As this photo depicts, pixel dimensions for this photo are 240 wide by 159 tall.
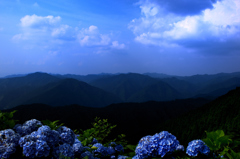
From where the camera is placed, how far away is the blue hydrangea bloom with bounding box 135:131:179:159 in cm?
303

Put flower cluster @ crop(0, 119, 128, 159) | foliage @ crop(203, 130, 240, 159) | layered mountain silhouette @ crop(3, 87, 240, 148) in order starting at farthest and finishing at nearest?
layered mountain silhouette @ crop(3, 87, 240, 148) < flower cluster @ crop(0, 119, 128, 159) < foliage @ crop(203, 130, 240, 159)

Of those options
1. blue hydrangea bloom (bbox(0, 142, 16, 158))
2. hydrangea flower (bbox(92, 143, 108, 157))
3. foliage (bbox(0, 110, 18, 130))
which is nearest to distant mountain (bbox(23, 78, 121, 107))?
hydrangea flower (bbox(92, 143, 108, 157))

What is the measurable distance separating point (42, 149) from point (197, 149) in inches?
117

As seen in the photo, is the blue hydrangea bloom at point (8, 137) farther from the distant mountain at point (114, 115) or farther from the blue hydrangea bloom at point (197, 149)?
the distant mountain at point (114, 115)

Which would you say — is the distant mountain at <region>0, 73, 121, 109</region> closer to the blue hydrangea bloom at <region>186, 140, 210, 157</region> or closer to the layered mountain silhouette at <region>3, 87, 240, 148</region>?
the layered mountain silhouette at <region>3, 87, 240, 148</region>

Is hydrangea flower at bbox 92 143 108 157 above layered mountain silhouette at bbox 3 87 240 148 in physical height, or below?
above

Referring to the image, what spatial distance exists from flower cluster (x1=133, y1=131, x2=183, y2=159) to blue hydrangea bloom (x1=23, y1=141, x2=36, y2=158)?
6.56 ft

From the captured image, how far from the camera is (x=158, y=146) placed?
3100 millimetres

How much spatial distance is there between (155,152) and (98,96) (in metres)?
175

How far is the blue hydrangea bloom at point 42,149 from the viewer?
3008 mm

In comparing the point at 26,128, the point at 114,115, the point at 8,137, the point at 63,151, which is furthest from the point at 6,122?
the point at 114,115

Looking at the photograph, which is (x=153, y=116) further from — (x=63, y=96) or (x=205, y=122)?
(x=63, y=96)

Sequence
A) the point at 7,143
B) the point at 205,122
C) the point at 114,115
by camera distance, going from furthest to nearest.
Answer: the point at 114,115 → the point at 205,122 → the point at 7,143

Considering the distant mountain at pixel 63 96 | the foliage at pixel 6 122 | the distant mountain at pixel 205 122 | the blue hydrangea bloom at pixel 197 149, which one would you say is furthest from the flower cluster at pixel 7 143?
the distant mountain at pixel 63 96
